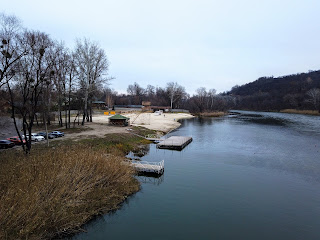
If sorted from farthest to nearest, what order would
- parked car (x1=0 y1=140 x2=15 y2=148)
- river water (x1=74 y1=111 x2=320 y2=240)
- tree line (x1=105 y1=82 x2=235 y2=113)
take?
tree line (x1=105 y1=82 x2=235 y2=113) → parked car (x1=0 y1=140 x2=15 y2=148) → river water (x1=74 y1=111 x2=320 y2=240)

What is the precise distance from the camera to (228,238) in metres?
Answer: 12.1

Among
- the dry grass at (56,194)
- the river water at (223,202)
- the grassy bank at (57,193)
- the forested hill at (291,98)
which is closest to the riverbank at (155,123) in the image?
the river water at (223,202)

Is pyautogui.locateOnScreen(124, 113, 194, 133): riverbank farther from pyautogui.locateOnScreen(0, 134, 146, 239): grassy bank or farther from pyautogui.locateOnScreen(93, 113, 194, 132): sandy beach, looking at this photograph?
pyautogui.locateOnScreen(0, 134, 146, 239): grassy bank

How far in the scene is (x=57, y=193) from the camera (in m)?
11.8

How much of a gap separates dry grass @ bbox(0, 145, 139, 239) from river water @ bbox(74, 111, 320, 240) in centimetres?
103

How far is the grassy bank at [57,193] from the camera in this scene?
9655 millimetres

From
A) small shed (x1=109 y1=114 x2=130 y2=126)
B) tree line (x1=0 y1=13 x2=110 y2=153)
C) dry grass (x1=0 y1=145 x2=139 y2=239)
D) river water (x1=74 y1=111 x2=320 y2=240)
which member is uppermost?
tree line (x1=0 y1=13 x2=110 y2=153)

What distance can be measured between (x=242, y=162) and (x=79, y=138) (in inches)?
925

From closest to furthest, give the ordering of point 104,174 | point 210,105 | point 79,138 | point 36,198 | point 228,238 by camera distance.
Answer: point 36,198
point 228,238
point 104,174
point 79,138
point 210,105

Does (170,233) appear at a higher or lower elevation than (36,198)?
lower

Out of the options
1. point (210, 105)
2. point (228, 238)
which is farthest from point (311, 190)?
point (210, 105)

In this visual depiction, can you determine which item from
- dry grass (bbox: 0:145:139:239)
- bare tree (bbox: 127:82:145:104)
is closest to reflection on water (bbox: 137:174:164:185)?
dry grass (bbox: 0:145:139:239)

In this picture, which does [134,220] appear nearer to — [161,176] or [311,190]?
[161,176]

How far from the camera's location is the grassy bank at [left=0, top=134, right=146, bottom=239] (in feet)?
31.7
